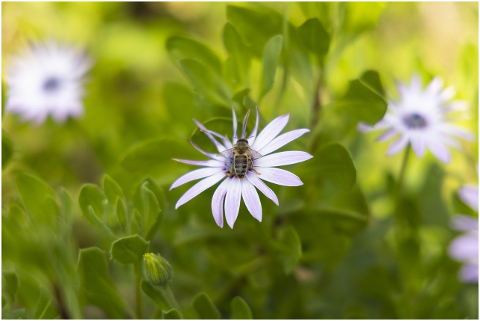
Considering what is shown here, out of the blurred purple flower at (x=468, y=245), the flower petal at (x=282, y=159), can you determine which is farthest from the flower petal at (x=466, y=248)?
the flower petal at (x=282, y=159)

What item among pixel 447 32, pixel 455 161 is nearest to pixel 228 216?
pixel 455 161

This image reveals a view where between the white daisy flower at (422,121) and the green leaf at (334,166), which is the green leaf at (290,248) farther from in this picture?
the white daisy flower at (422,121)

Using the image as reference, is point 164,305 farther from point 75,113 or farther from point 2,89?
point 75,113

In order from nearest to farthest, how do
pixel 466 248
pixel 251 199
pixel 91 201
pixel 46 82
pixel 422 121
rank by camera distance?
pixel 251 199 → pixel 91 201 → pixel 466 248 → pixel 422 121 → pixel 46 82

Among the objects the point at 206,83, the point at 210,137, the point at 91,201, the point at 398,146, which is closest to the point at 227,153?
the point at 210,137

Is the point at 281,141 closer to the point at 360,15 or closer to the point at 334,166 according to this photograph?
the point at 334,166

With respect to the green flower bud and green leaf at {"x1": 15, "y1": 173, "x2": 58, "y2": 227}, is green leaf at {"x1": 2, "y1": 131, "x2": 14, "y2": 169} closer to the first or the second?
green leaf at {"x1": 15, "y1": 173, "x2": 58, "y2": 227}

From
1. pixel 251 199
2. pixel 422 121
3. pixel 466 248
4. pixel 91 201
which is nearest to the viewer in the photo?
pixel 251 199
